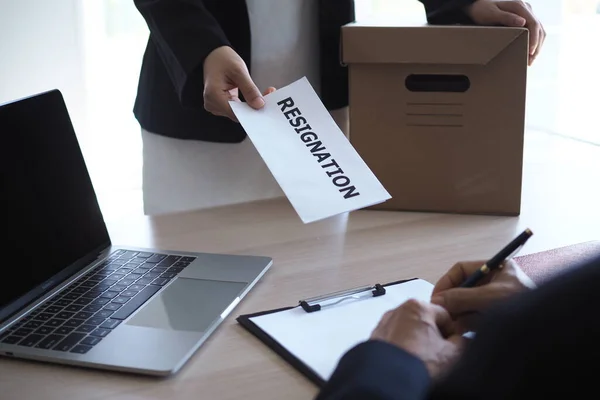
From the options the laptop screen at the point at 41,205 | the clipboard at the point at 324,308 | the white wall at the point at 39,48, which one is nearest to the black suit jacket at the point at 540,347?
the clipboard at the point at 324,308

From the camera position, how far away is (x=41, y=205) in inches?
40.9

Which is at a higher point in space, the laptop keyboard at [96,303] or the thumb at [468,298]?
the thumb at [468,298]

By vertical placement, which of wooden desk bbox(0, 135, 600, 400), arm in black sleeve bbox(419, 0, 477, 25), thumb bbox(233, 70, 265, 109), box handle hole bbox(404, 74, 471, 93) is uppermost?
arm in black sleeve bbox(419, 0, 477, 25)

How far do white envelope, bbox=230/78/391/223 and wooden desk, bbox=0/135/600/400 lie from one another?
0.38 ft

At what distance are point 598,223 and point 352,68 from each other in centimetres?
47

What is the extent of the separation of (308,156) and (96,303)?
346 mm

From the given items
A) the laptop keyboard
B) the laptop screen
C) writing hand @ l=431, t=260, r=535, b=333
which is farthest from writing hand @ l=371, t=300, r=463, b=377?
the laptop screen

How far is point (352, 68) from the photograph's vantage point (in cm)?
136

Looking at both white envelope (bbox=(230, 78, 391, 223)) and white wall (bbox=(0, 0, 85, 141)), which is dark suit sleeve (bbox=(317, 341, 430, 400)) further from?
white wall (bbox=(0, 0, 85, 141))

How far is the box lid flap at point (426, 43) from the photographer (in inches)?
50.9

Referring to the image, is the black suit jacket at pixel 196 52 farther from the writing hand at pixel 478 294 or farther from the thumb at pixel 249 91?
the writing hand at pixel 478 294

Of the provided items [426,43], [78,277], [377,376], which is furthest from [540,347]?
[426,43]

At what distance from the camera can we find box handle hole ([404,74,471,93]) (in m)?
1.35

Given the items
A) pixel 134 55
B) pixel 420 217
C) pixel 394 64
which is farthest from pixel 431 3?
pixel 134 55
